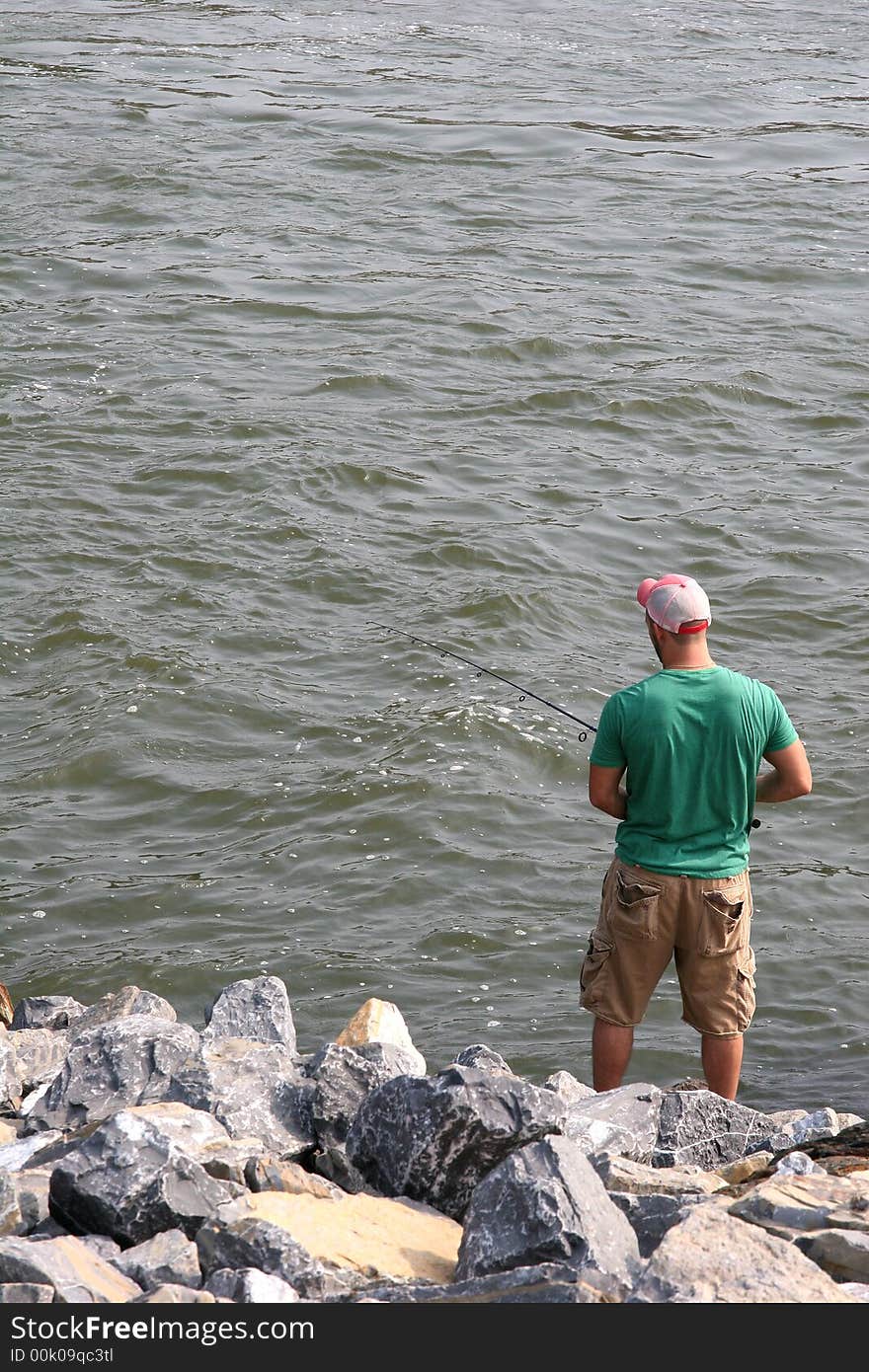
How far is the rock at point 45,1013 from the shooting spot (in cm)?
656

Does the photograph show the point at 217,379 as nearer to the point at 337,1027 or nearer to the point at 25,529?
the point at 25,529

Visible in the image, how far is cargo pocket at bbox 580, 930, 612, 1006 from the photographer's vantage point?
230 inches

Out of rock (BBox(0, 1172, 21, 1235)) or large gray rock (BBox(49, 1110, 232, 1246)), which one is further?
rock (BBox(0, 1172, 21, 1235))

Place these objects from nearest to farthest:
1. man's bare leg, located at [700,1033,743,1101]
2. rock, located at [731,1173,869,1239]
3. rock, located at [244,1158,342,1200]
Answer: rock, located at [731,1173,869,1239], rock, located at [244,1158,342,1200], man's bare leg, located at [700,1033,743,1101]

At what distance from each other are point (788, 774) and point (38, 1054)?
2.88 metres

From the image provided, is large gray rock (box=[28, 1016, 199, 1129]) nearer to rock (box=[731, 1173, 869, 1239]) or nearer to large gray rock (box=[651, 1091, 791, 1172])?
large gray rock (box=[651, 1091, 791, 1172])

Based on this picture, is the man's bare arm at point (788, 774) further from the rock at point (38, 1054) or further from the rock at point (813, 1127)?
the rock at point (38, 1054)

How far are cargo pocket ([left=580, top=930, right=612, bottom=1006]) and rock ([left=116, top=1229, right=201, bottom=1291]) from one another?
219 cm

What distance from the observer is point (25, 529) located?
1102 cm

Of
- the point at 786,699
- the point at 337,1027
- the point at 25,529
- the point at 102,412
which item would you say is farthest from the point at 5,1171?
the point at 102,412

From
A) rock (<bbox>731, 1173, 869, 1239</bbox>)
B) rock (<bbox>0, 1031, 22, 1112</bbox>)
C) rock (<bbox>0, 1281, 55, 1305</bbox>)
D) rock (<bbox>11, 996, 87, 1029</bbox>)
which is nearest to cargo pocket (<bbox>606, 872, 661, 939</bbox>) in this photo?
rock (<bbox>731, 1173, 869, 1239</bbox>)

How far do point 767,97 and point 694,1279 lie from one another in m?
20.5

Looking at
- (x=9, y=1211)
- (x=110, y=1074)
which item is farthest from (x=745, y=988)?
(x=9, y=1211)

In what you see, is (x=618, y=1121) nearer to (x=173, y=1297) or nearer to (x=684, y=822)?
(x=684, y=822)
